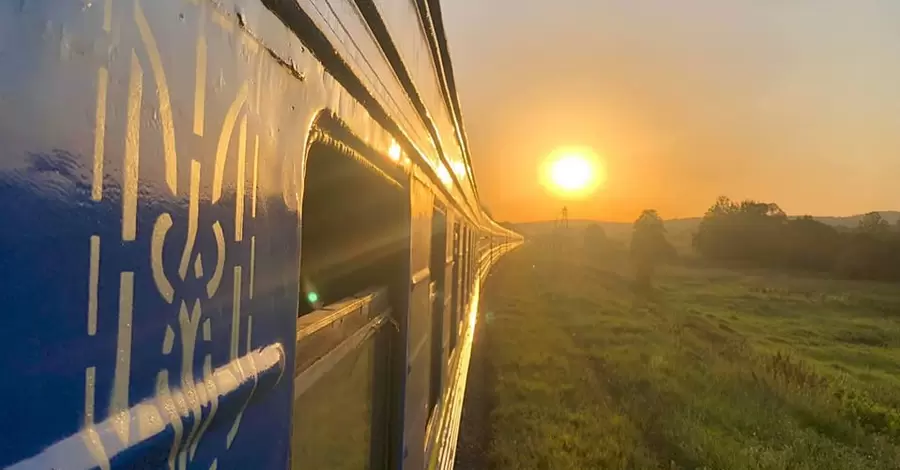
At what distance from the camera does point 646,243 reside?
4672 centimetres

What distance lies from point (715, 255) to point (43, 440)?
78.9 m

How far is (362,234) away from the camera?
1.98 m

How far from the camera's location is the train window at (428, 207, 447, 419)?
345 centimetres

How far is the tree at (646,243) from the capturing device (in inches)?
1560

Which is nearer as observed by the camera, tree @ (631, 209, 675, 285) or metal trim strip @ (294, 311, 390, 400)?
metal trim strip @ (294, 311, 390, 400)

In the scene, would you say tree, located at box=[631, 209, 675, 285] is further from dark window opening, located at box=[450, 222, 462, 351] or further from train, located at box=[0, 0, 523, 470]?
train, located at box=[0, 0, 523, 470]

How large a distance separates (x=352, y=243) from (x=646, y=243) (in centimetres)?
4708

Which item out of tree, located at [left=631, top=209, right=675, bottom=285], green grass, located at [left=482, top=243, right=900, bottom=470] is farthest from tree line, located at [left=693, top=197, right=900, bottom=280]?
green grass, located at [left=482, top=243, right=900, bottom=470]

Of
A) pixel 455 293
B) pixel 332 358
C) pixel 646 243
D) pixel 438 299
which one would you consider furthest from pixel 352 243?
pixel 646 243

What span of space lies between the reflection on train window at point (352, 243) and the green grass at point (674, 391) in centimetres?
477

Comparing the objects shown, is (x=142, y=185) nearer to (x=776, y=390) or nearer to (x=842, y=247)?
(x=776, y=390)

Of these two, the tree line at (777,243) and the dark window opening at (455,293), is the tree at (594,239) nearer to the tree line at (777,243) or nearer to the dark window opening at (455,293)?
the tree line at (777,243)

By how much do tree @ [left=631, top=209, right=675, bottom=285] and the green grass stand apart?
52.4ft

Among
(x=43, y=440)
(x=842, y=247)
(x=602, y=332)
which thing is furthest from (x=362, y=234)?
(x=842, y=247)
